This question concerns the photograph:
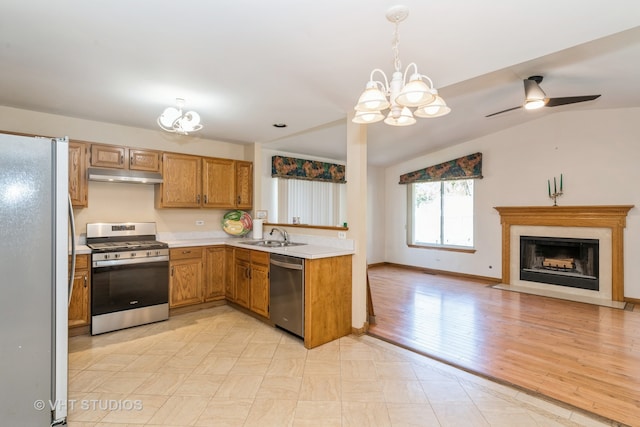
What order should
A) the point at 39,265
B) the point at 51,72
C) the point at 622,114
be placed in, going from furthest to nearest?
the point at 622,114
the point at 51,72
the point at 39,265

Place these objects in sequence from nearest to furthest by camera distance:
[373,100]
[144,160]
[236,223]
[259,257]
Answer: [373,100], [259,257], [144,160], [236,223]

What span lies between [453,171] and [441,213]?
37.4 inches

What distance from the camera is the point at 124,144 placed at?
4.09 m

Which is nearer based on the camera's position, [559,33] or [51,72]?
[559,33]

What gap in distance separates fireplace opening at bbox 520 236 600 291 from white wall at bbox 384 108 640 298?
40 cm

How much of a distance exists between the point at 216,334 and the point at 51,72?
2.79 meters

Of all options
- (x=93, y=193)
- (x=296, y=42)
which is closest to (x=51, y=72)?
(x=93, y=193)

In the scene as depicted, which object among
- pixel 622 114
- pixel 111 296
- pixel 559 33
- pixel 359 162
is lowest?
pixel 111 296

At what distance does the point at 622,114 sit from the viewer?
4766mm

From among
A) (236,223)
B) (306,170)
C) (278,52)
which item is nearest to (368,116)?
(278,52)

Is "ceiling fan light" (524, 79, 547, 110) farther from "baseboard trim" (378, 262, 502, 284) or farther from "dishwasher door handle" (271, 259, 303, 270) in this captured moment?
"baseboard trim" (378, 262, 502, 284)

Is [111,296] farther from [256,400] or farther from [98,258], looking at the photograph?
[256,400]

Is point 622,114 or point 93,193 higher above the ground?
point 622,114

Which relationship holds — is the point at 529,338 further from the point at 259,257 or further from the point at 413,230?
the point at 413,230
